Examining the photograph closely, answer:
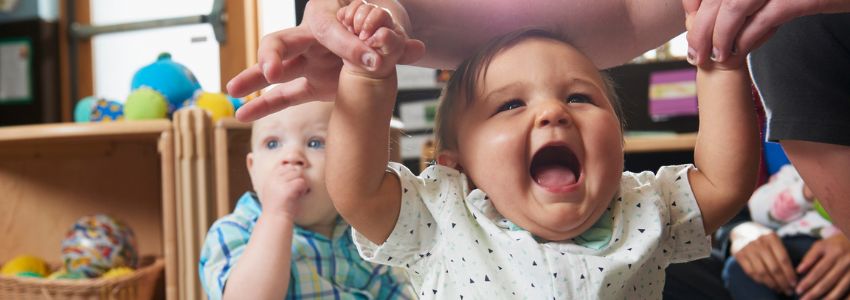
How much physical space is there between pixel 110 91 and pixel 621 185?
5.23 feet

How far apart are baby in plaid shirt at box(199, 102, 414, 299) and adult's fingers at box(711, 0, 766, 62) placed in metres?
0.43

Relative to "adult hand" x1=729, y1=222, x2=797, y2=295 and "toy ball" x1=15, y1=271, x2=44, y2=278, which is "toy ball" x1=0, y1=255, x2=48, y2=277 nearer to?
"toy ball" x1=15, y1=271, x2=44, y2=278

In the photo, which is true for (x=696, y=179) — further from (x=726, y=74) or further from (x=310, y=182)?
(x=310, y=182)

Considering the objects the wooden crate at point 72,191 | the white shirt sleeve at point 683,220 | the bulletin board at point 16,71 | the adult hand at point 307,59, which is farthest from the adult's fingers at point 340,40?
the bulletin board at point 16,71

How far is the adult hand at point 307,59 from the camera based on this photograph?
1.19ft

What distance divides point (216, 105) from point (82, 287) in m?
0.38

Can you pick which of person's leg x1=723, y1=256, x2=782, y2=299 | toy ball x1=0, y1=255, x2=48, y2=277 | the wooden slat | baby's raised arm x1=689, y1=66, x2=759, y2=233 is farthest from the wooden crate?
baby's raised arm x1=689, y1=66, x2=759, y2=233

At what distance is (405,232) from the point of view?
458 millimetres

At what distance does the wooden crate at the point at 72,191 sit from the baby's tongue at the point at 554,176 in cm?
134

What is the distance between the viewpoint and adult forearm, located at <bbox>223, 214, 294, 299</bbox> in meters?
0.74

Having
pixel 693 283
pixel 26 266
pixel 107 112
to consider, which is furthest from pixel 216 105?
pixel 693 283

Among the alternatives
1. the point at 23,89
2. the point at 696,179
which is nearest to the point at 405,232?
the point at 696,179

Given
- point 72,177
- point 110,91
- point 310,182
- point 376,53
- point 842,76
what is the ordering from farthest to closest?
1. point 110,91
2. point 72,177
3. point 310,182
4. point 842,76
5. point 376,53

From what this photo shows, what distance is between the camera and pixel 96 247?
1302 millimetres
